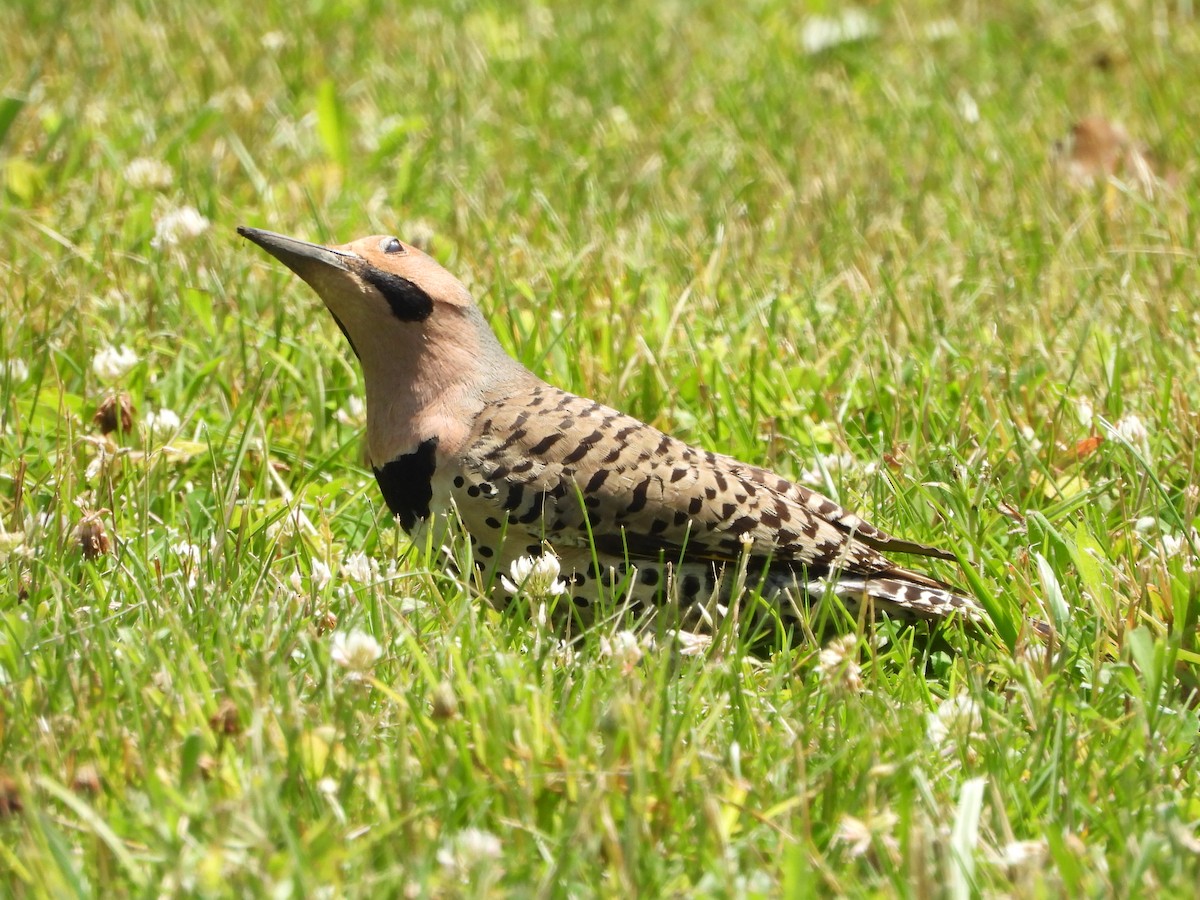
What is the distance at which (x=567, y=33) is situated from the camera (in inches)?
334

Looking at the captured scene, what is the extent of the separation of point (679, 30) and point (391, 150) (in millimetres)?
2324

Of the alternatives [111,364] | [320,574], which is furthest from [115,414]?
[320,574]

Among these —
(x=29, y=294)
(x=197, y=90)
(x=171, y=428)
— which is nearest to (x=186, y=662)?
(x=171, y=428)

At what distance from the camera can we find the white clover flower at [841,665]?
328cm

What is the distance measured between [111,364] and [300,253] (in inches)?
34.0

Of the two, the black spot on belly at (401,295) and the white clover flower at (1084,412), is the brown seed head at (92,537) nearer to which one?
the black spot on belly at (401,295)

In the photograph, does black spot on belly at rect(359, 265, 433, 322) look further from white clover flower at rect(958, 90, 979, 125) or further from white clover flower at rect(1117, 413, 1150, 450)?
white clover flower at rect(958, 90, 979, 125)

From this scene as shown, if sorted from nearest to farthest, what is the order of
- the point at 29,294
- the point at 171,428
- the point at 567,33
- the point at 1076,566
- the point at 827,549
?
the point at 1076,566
the point at 827,549
the point at 171,428
the point at 29,294
the point at 567,33

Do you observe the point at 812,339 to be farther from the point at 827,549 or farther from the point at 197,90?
the point at 197,90

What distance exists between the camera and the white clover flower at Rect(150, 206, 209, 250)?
5.58 meters

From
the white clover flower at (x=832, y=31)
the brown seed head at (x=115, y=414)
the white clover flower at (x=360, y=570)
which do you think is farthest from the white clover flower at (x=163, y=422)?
the white clover flower at (x=832, y=31)

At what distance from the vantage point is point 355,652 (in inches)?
122

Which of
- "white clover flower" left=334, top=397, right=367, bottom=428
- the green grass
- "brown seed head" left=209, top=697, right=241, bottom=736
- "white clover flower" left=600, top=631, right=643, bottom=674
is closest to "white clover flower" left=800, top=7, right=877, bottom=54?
the green grass

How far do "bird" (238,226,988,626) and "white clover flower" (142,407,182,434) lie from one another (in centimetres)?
63
